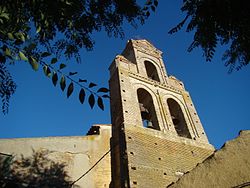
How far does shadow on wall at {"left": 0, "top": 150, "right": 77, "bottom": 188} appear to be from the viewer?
7141 millimetres

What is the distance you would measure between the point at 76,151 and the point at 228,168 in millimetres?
6613

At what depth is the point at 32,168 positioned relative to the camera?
761 cm

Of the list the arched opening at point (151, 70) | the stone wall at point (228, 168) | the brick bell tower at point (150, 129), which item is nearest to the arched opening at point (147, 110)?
the brick bell tower at point (150, 129)

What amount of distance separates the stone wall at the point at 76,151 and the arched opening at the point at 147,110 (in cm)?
210

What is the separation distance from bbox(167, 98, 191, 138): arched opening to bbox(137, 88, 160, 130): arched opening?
55.1 inches

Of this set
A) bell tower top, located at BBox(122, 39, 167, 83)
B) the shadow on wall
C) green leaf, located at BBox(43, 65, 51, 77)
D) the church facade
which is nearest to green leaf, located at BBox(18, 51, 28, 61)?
green leaf, located at BBox(43, 65, 51, 77)

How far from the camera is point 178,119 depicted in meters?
11.2

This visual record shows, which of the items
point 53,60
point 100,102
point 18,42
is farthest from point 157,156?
point 18,42

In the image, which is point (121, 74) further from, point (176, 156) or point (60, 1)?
point (60, 1)

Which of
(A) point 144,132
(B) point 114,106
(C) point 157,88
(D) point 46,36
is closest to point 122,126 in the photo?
(A) point 144,132

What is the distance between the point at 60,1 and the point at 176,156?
7285 mm

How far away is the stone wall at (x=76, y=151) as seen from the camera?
7949mm

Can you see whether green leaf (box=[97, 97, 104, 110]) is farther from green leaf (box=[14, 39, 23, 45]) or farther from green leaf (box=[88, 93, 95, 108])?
green leaf (box=[14, 39, 23, 45])

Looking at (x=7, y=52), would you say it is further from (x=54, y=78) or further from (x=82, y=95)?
(x=82, y=95)
